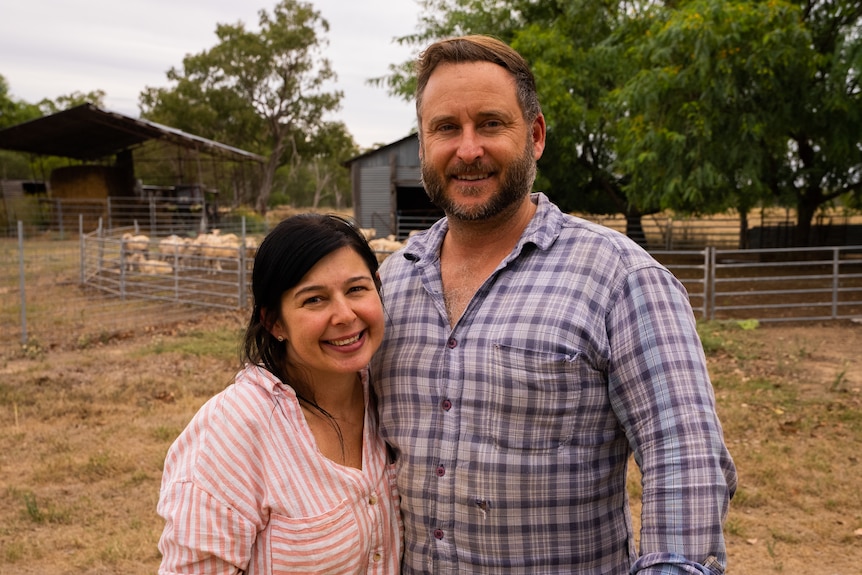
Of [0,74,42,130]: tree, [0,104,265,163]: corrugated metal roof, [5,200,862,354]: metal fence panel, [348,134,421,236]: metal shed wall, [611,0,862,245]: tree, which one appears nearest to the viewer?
[5,200,862,354]: metal fence panel

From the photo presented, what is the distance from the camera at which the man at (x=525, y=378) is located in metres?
1.64

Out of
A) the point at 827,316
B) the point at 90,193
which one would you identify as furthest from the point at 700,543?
the point at 90,193

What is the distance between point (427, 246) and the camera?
2.34 m

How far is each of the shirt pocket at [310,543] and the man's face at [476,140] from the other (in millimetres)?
909

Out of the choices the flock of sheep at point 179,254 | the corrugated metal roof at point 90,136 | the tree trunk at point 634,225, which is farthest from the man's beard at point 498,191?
the corrugated metal roof at point 90,136

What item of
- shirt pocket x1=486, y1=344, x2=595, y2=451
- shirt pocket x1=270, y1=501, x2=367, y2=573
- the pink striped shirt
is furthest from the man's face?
shirt pocket x1=270, y1=501, x2=367, y2=573

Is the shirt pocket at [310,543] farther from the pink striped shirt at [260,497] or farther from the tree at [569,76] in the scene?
the tree at [569,76]

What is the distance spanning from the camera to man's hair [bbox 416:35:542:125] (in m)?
2.04

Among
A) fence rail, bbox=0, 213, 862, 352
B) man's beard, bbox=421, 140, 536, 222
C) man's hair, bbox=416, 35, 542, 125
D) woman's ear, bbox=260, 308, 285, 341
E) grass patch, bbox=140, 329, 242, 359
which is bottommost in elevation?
grass patch, bbox=140, 329, 242, 359

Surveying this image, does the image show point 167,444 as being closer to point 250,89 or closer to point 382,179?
point 382,179

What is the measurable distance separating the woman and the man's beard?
27 centimetres

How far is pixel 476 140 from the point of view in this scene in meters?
2.05

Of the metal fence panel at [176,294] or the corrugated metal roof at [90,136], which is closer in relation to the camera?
the metal fence panel at [176,294]

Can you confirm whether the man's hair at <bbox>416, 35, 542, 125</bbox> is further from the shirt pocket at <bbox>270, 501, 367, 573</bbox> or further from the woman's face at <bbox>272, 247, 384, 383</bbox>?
the shirt pocket at <bbox>270, 501, 367, 573</bbox>
